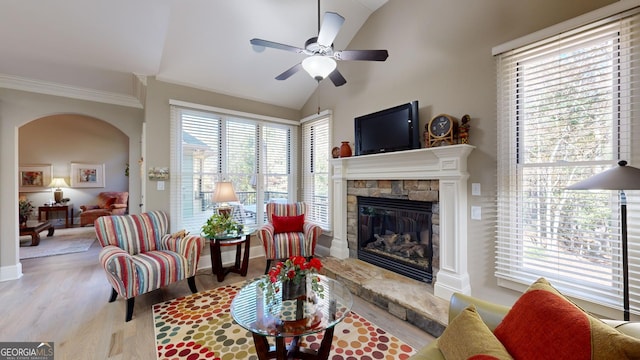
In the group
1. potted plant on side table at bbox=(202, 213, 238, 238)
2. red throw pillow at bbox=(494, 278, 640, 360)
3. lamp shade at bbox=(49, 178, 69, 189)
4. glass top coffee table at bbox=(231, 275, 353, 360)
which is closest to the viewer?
red throw pillow at bbox=(494, 278, 640, 360)

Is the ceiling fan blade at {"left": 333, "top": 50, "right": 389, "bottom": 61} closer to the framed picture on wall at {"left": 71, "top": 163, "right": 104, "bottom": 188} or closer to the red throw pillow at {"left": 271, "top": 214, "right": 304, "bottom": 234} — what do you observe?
the red throw pillow at {"left": 271, "top": 214, "right": 304, "bottom": 234}

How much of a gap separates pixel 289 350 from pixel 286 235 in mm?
1765

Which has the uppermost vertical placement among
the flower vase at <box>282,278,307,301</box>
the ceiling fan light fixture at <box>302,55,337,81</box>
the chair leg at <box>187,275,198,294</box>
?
the ceiling fan light fixture at <box>302,55,337,81</box>

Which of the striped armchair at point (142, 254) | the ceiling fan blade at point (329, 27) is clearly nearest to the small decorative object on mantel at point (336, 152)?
the ceiling fan blade at point (329, 27)

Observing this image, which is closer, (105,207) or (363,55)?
(363,55)

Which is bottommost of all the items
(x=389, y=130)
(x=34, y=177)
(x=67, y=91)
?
(x=34, y=177)

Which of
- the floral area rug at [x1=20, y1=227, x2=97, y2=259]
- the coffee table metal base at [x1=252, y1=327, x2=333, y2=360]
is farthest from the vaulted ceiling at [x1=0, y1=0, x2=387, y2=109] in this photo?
the floral area rug at [x1=20, y1=227, x2=97, y2=259]

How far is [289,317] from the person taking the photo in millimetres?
1580

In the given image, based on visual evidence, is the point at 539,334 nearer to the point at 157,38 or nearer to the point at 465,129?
the point at 465,129

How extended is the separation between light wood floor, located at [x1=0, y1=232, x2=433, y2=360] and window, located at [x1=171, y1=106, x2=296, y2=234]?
97 centimetres

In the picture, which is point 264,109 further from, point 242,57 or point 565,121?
point 565,121

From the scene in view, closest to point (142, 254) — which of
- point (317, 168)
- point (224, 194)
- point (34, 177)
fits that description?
point (224, 194)

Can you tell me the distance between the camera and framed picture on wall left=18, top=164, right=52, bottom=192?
20.6 ft

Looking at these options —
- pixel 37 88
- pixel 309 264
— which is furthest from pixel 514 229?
pixel 37 88
